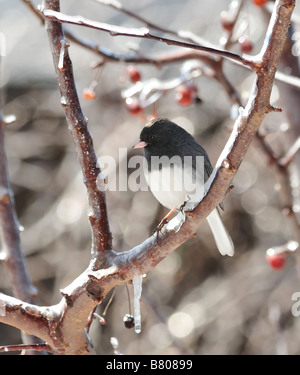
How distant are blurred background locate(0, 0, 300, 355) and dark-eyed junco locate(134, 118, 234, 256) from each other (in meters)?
1.61

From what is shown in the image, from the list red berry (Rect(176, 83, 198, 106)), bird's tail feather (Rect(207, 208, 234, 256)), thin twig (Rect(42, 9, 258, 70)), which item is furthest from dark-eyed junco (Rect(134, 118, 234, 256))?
thin twig (Rect(42, 9, 258, 70))

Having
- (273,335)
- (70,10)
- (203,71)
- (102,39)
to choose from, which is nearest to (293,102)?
(203,71)

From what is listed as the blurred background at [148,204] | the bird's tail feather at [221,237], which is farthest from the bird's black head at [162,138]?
the blurred background at [148,204]

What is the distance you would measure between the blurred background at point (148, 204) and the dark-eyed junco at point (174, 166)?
161 centimetres

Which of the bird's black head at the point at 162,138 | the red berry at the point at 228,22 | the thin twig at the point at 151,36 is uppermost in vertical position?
the red berry at the point at 228,22

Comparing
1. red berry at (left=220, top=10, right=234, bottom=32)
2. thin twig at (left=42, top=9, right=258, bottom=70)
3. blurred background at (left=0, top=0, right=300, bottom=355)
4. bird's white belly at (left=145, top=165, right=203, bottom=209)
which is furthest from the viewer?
blurred background at (left=0, top=0, right=300, bottom=355)

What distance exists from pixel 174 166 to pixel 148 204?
200cm

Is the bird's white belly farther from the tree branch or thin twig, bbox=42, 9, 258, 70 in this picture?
thin twig, bbox=42, 9, 258, 70

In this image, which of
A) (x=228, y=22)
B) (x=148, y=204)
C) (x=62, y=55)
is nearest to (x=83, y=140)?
(x=62, y=55)

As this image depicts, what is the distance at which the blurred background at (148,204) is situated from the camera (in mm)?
3457

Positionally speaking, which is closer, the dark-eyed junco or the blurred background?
the dark-eyed junco

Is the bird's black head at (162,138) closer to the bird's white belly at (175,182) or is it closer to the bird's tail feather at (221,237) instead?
the bird's white belly at (175,182)

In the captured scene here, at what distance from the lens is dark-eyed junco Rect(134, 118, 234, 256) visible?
155 cm
